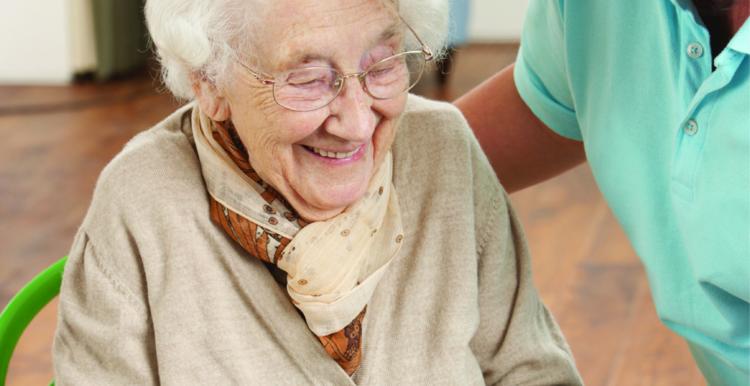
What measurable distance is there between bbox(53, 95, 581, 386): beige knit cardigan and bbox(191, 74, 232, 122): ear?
0.11 metres

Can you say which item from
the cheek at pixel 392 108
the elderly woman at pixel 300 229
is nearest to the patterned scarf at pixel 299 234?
the elderly woman at pixel 300 229

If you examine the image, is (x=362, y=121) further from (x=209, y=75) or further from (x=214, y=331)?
(x=214, y=331)

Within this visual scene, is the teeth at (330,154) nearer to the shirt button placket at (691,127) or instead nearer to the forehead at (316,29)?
the forehead at (316,29)

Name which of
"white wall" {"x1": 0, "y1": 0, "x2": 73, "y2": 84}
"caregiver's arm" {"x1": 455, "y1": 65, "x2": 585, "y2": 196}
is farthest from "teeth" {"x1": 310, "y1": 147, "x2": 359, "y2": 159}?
"white wall" {"x1": 0, "y1": 0, "x2": 73, "y2": 84}

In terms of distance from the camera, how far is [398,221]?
1.61 meters

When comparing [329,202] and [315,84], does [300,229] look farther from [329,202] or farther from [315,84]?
[315,84]

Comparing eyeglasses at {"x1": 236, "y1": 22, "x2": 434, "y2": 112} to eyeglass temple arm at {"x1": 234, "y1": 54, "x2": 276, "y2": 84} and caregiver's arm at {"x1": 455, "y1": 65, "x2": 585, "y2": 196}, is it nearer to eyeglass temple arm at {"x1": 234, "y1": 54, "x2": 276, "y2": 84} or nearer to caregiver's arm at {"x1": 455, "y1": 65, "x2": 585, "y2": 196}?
eyeglass temple arm at {"x1": 234, "y1": 54, "x2": 276, "y2": 84}

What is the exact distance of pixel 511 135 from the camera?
5.89 ft

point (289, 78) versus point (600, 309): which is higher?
point (289, 78)

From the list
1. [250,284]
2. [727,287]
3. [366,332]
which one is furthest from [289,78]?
[727,287]

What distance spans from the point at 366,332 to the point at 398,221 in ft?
0.55

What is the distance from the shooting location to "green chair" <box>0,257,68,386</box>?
5.43ft

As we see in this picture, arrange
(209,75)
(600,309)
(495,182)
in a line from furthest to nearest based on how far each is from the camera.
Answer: (600,309) < (495,182) < (209,75)

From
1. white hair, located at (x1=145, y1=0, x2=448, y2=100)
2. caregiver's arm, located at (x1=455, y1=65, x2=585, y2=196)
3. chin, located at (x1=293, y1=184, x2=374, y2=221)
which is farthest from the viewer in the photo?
caregiver's arm, located at (x1=455, y1=65, x2=585, y2=196)
